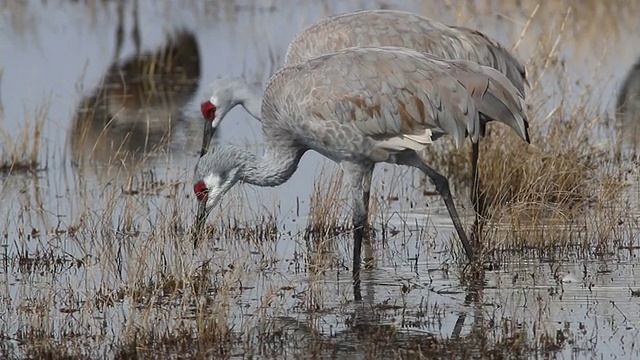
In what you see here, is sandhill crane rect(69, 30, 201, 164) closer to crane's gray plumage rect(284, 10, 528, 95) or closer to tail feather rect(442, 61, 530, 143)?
crane's gray plumage rect(284, 10, 528, 95)

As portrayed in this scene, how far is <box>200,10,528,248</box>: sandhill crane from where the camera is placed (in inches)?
354

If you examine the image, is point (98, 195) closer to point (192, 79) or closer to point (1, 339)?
point (1, 339)

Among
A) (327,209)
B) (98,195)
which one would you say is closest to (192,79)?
(98,195)

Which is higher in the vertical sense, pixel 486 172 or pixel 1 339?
pixel 486 172

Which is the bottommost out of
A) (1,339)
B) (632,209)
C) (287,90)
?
(1,339)

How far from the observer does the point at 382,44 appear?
903 centimetres

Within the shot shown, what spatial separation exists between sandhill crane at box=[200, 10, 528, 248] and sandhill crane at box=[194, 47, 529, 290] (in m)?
1.24

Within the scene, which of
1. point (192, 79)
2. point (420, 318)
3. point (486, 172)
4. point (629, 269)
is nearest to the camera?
point (420, 318)

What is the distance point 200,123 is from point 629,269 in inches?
229

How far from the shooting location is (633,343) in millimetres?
6059

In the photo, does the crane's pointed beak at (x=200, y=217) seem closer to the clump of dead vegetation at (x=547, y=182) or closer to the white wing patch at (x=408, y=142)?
the white wing patch at (x=408, y=142)

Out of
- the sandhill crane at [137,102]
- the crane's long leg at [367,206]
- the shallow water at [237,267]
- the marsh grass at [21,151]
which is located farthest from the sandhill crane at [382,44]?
the marsh grass at [21,151]

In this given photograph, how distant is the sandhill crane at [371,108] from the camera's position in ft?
24.7

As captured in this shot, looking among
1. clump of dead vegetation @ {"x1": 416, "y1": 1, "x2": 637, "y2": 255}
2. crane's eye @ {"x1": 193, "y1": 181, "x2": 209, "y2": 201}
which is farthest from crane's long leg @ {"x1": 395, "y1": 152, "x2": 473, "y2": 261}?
crane's eye @ {"x1": 193, "y1": 181, "x2": 209, "y2": 201}
